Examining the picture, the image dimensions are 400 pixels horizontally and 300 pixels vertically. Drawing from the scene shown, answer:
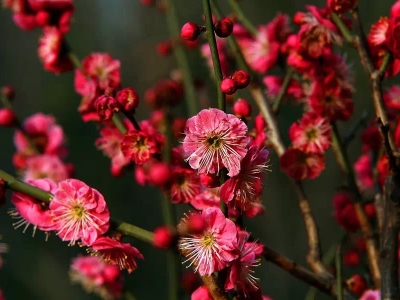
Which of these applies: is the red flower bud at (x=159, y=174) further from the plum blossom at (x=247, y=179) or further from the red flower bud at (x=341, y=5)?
the red flower bud at (x=341, y=5)

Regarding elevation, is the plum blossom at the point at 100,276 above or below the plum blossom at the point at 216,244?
below

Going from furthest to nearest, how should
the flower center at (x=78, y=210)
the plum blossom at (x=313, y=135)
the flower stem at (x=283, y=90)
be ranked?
1. the flower stem at (x=283, y=90)
2. the plum blossom at (x=313, y=135)
3. the flower center at (x=78, y=210)

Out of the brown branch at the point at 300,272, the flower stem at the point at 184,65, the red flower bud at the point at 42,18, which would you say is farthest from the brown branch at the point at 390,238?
the red flower bud at the point at 42,18

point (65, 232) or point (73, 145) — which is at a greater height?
point (65, 232)

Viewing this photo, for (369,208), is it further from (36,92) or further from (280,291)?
(36,92)

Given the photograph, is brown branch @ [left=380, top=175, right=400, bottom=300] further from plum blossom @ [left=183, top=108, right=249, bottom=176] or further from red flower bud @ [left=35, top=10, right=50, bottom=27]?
red flower bud @ [left=35, top=10, right=50, bottom=27]

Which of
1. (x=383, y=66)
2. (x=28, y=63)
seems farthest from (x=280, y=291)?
(x=28, y=63)

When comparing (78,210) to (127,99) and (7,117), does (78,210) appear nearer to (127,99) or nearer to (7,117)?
(127,99)

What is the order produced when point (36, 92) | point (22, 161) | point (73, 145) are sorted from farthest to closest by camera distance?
point (36, 92)
point (73, 145)
point (22, 161)
